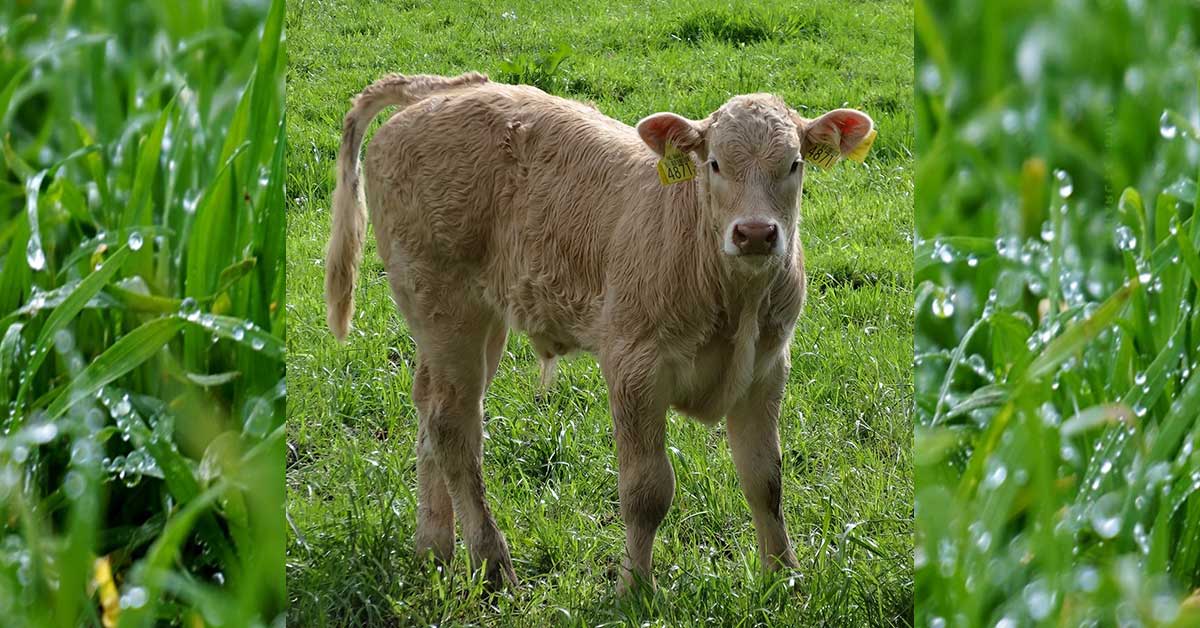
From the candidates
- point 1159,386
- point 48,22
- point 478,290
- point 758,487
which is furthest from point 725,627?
point 48,22

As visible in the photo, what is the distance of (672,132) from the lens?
106 inches

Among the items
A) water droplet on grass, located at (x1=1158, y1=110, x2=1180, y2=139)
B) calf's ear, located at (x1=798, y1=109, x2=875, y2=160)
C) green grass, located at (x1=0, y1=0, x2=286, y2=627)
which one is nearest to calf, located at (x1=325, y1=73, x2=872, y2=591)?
calf's ear, located at (x1=798, y1=109, x2=875, y2=160)

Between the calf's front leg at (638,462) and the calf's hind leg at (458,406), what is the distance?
0.54 m

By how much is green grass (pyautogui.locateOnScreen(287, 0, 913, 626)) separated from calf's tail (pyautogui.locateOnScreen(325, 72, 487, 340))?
2.3 inches

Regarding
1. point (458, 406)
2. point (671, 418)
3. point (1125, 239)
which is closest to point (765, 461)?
point (671, 418)

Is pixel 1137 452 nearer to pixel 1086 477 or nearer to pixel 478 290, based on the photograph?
A: pixel 1086 477

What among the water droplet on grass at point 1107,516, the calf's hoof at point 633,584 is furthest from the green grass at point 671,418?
the water droplet on grass at point 1107,516

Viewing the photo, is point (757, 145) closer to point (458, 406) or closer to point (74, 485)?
point (458, 406)

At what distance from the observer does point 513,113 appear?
3.37 meters

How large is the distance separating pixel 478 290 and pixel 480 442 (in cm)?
42

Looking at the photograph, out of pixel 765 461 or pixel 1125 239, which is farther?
pixel 765 461

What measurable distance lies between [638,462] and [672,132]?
31.9 inches

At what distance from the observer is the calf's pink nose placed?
2371 mm

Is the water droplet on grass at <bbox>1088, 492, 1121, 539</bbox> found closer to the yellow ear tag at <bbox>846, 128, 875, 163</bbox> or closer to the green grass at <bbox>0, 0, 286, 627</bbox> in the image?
the green grass at <bbox>0, 0, 286, 627</bbox>
